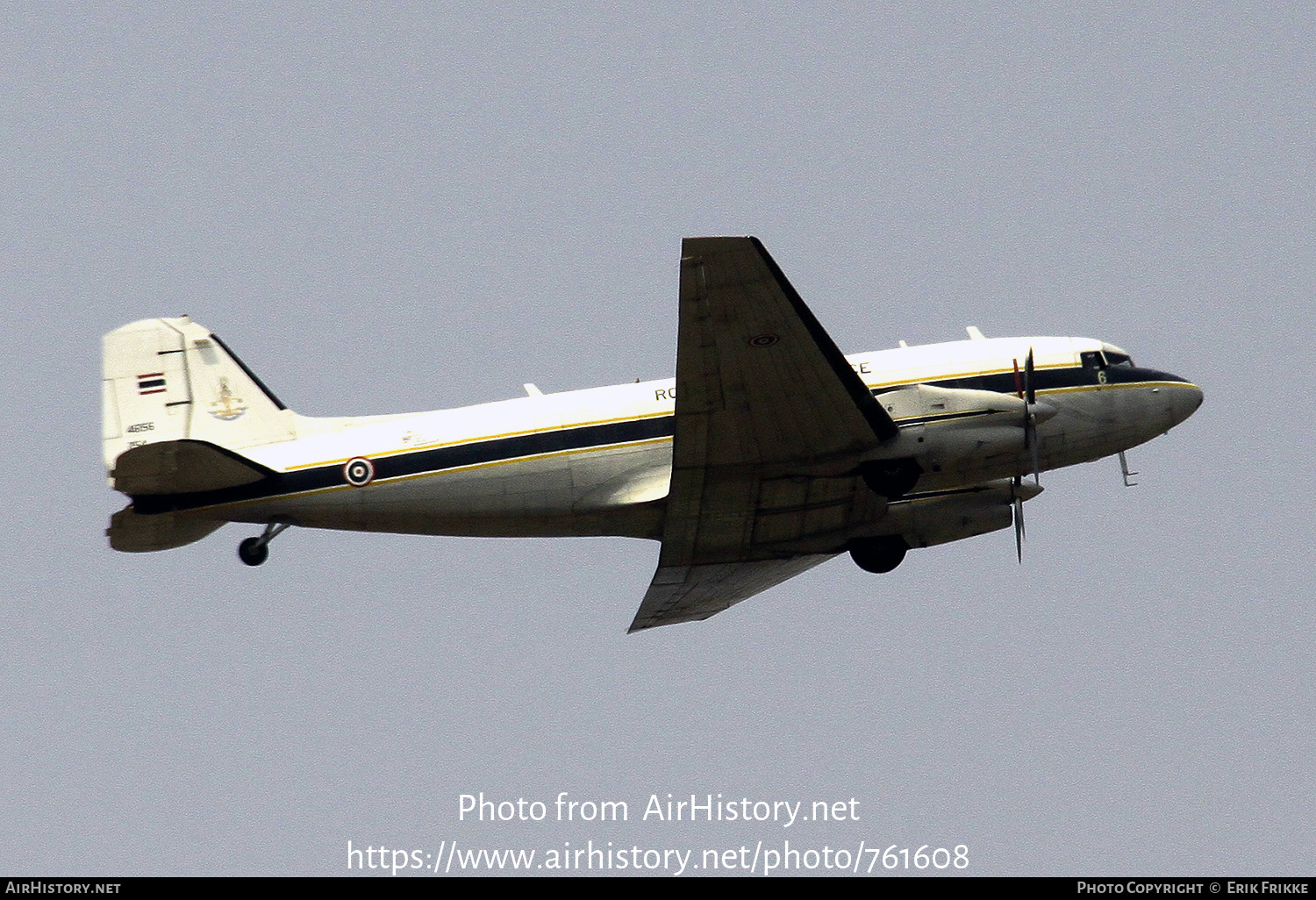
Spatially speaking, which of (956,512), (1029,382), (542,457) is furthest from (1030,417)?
(542,457)

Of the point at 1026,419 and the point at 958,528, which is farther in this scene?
the point at 958,528

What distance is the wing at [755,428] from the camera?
890 inches

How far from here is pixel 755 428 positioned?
24406 mm

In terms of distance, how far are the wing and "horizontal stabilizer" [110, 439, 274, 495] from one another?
7106mm

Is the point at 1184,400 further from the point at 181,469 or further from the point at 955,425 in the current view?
the point at 181,469

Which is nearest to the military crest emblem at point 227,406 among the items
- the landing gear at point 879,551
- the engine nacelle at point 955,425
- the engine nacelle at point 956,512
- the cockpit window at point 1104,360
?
the engine nacelle at point 955,425

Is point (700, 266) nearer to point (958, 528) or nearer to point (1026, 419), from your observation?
point (1026, 419)

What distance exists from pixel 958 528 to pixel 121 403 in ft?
49.9

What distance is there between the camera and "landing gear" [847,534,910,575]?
28453mm

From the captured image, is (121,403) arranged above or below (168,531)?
above

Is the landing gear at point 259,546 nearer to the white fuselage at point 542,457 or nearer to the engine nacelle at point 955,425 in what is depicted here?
the white fuselage at point 542,457
